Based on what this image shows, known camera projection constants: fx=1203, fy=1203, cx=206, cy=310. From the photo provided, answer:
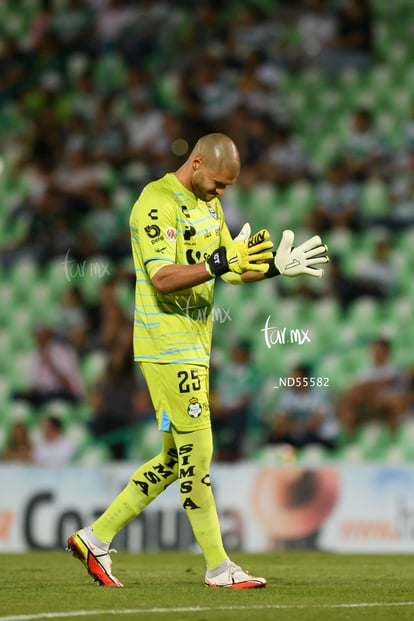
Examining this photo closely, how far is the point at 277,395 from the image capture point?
1043cm

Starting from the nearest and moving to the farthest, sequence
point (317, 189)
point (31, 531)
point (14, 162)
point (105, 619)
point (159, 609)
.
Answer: point (105, 619) → point (159, 609) → point (31, 531) → point (317, 189) → point (14, 162)

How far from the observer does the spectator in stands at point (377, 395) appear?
34.5ft

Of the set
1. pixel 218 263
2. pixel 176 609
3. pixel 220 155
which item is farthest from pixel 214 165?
pixel 176 609

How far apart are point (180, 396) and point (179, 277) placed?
23.5 inches

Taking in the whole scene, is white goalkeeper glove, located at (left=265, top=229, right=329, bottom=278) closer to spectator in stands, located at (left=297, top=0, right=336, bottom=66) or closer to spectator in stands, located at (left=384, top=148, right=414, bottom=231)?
spectator in stands, located at (left=384, top=148, right=414, bottom=231)

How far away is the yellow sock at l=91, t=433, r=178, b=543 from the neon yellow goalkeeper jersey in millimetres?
458

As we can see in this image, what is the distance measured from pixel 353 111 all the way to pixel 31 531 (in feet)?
19.8

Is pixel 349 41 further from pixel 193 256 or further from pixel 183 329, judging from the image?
pixel 183 329

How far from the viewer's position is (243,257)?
17.8 feet

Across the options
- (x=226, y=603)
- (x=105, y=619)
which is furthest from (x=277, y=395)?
(x=105, y=619)

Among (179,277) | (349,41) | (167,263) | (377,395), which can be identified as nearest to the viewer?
(179,277)

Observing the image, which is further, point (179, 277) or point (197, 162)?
point (197, 162)

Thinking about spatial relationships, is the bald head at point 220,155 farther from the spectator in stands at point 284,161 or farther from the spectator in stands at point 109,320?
the spectator in stands at point 284,161

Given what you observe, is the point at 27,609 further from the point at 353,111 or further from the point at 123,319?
the point at 353,111
